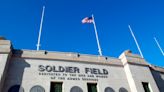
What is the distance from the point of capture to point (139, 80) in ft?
58.6

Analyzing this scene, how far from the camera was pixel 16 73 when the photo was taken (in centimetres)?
1512

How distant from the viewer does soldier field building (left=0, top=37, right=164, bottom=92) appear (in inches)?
585

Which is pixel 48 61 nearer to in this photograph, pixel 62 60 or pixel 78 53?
pixel 62 60

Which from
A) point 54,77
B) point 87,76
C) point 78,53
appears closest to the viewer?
point 54,77

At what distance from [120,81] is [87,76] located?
3573 mm

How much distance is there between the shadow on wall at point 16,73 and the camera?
1436 centimetres

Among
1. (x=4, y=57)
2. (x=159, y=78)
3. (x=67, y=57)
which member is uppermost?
(x=67, y=57)

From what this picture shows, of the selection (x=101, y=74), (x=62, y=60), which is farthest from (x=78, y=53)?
(x=101, y=74)

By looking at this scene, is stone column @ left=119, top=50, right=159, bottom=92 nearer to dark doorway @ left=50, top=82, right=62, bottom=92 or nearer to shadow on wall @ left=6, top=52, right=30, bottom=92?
dark doorway @ left=50, top=82, right=62, bottom=92

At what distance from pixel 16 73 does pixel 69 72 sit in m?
4.73

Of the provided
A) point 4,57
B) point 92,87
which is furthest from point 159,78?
point 4,57

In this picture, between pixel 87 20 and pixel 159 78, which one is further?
pixel 87 20

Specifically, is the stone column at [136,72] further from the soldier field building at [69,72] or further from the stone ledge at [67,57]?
the stone ledge at [67,57]

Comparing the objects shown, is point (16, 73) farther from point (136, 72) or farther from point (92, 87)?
point (136, 72)
